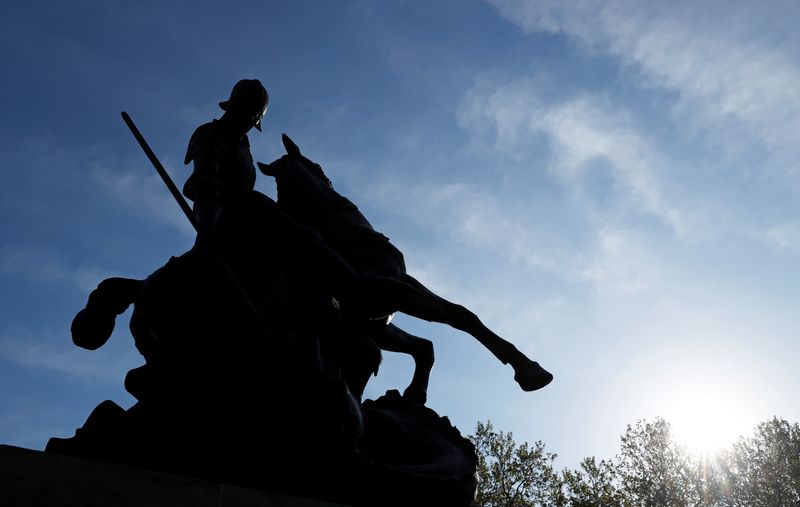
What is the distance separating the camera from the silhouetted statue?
11.8 ft

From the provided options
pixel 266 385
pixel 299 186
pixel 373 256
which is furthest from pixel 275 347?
pixel 299 186

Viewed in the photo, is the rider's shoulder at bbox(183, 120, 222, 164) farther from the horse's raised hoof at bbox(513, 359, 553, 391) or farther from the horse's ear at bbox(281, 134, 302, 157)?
the horse's raised hoof at bbox(513, 359, 553, 391)

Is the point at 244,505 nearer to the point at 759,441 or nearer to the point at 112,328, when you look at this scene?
the point at 112,328

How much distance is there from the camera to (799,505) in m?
25.7

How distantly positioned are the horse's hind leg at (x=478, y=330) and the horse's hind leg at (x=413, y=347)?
0.59 m

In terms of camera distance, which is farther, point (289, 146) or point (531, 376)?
point (289, 146)

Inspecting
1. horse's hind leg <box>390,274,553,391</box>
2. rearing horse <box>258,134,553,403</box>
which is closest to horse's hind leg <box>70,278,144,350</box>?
rearing horse <box>258,134,553,403</box>

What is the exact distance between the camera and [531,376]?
4609 millimetres

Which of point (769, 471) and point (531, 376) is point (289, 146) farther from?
point (769, 471)

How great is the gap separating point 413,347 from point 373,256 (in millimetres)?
825

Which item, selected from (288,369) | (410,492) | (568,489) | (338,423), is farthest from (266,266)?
(568,489)

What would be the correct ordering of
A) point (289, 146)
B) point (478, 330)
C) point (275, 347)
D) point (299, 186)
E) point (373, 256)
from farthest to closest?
point (289, 146)
point (299, 186)
point (373, 256)
point (478, 330)
point (275, 347)

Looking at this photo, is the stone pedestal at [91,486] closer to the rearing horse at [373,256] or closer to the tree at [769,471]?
the rearing horse at [373,256]

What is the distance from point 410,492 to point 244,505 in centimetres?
98
